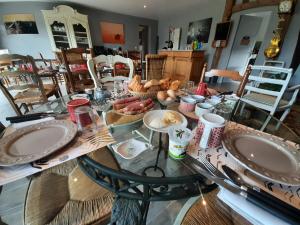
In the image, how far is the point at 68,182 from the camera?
72 cm

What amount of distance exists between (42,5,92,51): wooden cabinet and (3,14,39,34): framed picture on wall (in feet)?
1.56

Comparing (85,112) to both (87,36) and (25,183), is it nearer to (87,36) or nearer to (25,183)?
(25,183)

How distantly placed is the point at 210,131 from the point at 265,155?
0.20m

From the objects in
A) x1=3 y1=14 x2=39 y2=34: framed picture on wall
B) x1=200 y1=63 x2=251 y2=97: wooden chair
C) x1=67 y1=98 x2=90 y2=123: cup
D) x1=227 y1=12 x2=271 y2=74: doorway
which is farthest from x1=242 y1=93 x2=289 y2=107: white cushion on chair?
x1=3 y1=14 x2=39 y2=34: framed picture on wall

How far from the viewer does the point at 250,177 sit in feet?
1.34

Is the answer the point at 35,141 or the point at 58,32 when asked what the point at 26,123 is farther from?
the point at 58,32

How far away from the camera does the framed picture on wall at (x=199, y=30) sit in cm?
428

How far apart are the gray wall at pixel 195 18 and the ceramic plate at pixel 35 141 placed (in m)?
4.86

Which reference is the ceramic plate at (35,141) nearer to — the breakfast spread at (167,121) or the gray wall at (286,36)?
the breakfast spread at (167,121)

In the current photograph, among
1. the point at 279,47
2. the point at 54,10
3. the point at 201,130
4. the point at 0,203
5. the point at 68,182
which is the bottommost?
the point at 0,203

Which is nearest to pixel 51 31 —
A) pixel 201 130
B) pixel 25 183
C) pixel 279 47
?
pixel 25 183

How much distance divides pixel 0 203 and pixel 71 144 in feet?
3.68

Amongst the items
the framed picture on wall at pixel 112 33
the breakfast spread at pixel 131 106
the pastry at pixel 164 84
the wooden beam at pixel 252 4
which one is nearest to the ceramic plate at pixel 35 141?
the breakfast spread at pixel 131 106

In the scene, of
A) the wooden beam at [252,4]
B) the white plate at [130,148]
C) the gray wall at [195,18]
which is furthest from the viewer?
the gray wall at [195,18]
